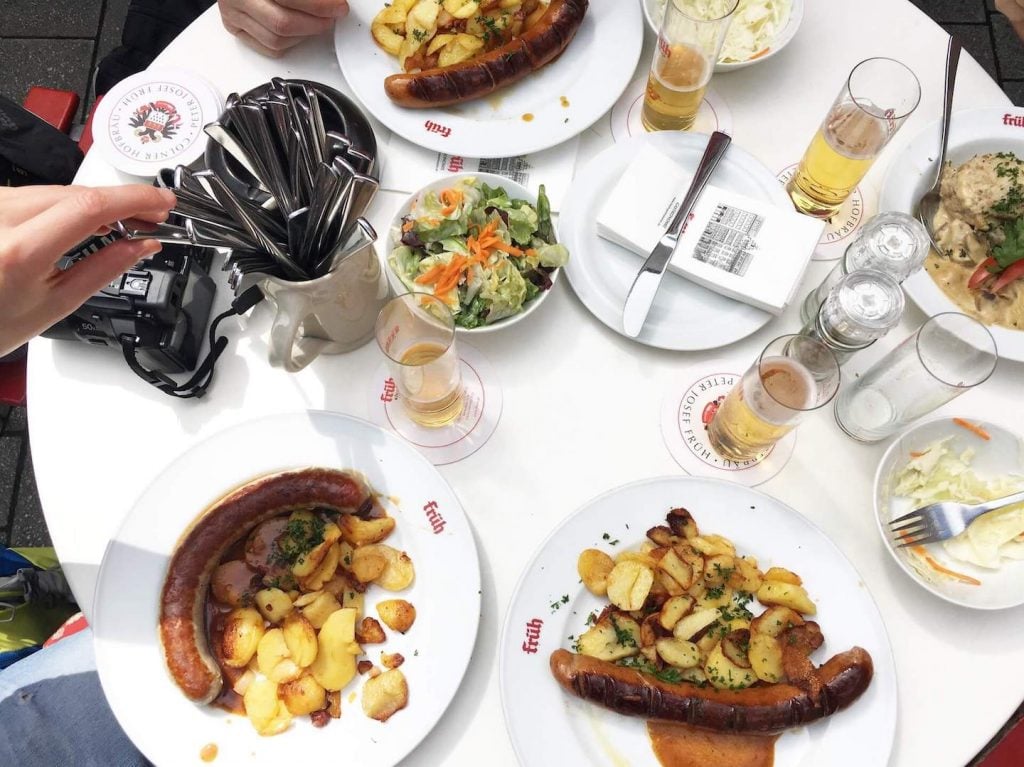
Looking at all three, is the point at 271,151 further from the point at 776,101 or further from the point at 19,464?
the point at 19,464

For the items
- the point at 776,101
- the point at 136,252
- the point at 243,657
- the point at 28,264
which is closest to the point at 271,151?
the point at 136,252

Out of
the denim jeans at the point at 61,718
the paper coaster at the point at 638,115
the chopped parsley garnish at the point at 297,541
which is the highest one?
the paper coaster at the point at 638,115

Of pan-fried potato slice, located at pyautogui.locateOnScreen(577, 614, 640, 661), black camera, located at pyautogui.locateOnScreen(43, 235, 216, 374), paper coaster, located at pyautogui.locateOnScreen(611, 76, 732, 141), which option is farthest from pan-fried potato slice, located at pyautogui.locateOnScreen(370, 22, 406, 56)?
pan-fried potato slice, located at pyautogui.locateOnScreen(577, 614, 640, 661)

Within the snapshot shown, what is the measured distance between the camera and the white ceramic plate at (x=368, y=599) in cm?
110

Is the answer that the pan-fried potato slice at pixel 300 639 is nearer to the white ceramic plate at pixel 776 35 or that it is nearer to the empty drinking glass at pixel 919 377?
the empty drinking glass at pixel 919 377

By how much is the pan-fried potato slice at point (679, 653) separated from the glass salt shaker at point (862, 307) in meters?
0.62

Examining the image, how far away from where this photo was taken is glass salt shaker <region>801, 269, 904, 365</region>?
124cm

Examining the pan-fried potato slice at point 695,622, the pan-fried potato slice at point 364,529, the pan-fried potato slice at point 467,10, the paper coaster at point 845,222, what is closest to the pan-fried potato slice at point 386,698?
the pan-fried potato slice at point 364,529

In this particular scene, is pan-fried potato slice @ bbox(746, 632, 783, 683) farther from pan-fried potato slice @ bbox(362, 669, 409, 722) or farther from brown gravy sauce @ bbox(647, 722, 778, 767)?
pan-fried potato slice @ bbox(362, 669, 409, 722)

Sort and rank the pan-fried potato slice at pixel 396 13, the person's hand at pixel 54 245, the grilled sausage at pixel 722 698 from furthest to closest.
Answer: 1. the pan-fried potato slice at pixel 396 13
2. the grilled sausage at pixel 722 698
3. the person's hand at pixel 54 245

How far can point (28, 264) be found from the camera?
920mm

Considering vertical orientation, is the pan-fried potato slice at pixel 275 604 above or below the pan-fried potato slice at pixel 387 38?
below

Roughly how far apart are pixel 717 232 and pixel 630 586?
2.29 feet

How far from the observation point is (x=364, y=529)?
3.94 ft
